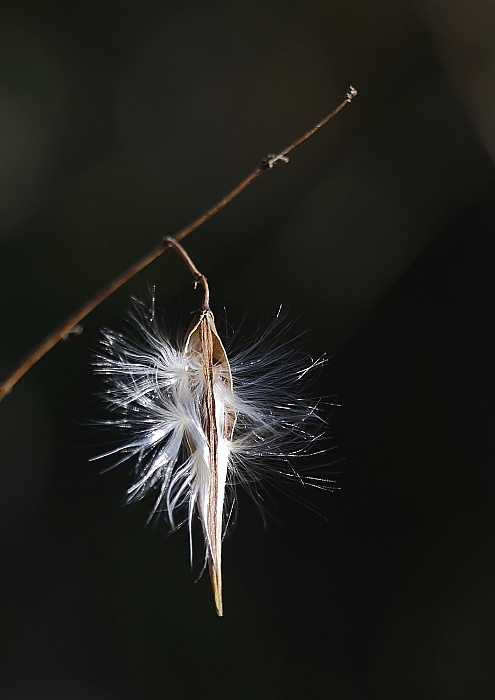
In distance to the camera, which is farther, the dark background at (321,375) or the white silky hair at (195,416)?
the dark background at (321,375)

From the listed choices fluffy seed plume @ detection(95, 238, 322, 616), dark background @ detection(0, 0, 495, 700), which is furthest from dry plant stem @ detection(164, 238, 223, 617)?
dark background @ detection(0, 0, 495, 700)

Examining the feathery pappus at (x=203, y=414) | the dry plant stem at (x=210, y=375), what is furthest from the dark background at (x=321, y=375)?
the dry plant stem at (x=210, y=375)

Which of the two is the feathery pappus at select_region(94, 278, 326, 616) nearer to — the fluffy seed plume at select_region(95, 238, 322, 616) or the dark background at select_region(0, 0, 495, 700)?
the fluffy seed plume at select_region(95, 238, 322, 616)

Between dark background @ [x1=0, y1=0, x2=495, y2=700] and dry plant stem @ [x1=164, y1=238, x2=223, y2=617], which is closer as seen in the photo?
dry plant stem @ [x1=164, y1=238, x2=223, y2=617]

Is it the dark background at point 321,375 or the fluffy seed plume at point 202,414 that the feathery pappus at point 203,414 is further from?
the dark background at point 321,375

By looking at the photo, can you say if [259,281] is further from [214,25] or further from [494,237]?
[214,25]

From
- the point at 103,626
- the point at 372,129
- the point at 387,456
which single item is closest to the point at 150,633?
the point at 103,626

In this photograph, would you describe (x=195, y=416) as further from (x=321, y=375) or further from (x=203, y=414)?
(x=321, y=375)
